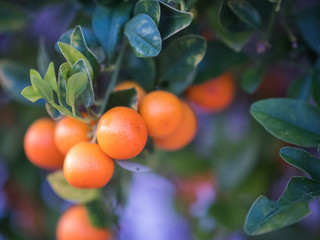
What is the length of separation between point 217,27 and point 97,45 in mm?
270

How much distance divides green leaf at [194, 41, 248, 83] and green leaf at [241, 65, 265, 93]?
39mm

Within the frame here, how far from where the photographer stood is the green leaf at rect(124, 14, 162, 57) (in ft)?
1.81

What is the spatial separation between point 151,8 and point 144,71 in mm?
156

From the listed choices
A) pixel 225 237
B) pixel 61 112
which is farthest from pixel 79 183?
pixel 225 237

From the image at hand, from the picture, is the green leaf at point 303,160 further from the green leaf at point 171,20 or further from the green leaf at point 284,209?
the green leaf at point 171,20

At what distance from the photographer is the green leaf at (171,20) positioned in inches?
21.8

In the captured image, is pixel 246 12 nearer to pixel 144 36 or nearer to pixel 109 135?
pixel 144 36

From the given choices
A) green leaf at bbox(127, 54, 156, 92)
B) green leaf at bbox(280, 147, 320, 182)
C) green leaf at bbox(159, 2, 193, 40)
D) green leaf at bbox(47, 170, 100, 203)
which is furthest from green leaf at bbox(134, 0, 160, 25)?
green leaf at bbox(47, 170, 100, 203)

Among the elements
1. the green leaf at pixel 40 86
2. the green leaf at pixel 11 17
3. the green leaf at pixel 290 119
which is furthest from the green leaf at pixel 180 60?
the green leaf at pixel 11 17

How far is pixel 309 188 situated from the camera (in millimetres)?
559

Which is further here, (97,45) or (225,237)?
(225,237)

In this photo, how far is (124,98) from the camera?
627mm

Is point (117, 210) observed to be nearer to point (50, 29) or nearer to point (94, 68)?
point (94, 68)

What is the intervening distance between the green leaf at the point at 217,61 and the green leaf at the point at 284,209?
0.32 meters
